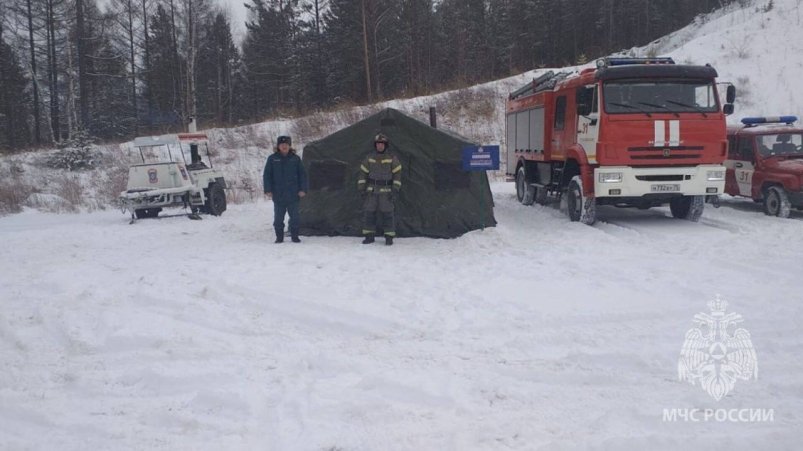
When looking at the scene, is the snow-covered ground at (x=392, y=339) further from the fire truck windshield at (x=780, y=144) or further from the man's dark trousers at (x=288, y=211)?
the fire truck windshield at (x=780, y=144)

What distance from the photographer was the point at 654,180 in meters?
10.8

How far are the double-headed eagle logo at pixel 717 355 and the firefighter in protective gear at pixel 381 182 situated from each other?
17.1 ft

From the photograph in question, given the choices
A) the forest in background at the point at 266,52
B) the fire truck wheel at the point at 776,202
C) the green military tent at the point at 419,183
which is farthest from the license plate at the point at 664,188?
the forest in background at the point at 266,52

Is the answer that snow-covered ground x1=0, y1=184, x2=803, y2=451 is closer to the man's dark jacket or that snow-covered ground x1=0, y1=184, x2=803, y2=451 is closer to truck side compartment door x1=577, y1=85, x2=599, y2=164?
the man's dark jacket

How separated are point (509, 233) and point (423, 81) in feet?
97.4

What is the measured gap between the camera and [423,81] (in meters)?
38.7

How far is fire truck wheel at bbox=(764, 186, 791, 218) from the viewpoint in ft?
38.7

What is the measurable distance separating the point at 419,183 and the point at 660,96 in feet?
15.9

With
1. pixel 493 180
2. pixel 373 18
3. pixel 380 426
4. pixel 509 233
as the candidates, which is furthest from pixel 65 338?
pixel 373 18

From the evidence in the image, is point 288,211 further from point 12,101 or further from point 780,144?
point 12,101

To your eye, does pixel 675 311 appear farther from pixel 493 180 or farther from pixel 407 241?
pixel 493 180

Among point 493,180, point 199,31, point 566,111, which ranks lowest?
point 493,180

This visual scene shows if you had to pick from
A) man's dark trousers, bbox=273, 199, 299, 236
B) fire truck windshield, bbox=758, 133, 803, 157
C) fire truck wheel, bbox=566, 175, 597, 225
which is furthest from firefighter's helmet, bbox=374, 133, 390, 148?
fire truck windshield, bbox=758, 133, 803, 157

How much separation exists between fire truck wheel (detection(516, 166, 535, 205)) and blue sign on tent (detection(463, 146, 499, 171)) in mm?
5796
